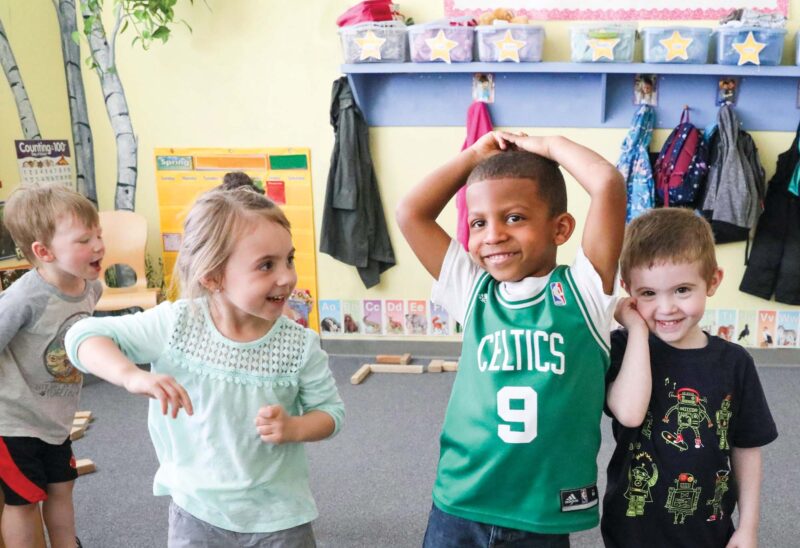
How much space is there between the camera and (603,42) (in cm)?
329

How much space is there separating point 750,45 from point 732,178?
1.92 ft

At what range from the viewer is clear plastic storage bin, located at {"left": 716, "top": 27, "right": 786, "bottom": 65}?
3189 mm

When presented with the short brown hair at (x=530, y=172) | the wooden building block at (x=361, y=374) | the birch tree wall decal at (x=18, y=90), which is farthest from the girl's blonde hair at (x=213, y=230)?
the birch tree wall decal at (x=18, y=90)

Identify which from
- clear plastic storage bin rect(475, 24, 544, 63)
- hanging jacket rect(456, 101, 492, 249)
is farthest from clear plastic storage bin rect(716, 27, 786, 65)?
hanging jacket rect(456, 101, 492, 249)

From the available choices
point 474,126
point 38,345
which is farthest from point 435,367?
point 38,345

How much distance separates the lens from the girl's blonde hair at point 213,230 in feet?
4.01

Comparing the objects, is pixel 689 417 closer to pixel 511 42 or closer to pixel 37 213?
pixel 37 213

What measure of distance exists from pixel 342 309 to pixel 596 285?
2.90 meters

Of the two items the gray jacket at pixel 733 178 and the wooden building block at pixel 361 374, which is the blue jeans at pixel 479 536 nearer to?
the wooden building block at pixel 361 374

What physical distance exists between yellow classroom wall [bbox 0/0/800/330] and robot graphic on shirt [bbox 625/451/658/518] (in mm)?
2588

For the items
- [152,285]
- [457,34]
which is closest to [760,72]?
[457,34]

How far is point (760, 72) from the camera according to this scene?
3.22m

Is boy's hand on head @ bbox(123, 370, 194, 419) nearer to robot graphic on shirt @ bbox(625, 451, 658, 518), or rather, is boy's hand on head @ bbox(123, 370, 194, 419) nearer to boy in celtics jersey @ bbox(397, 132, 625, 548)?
boy in celtics jersey @ bbox(397, 132, 625, 548)

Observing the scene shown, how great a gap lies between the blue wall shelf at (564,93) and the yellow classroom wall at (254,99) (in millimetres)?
84
